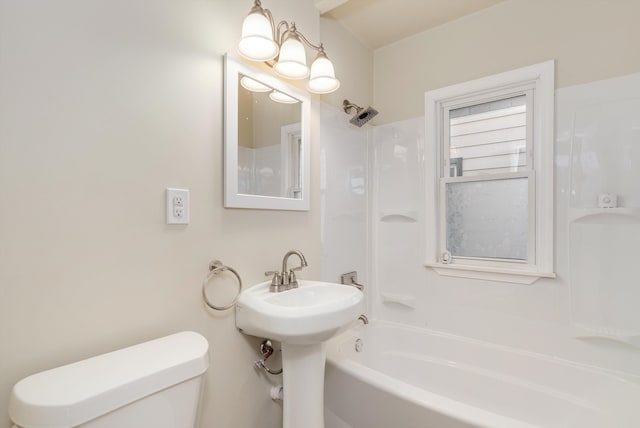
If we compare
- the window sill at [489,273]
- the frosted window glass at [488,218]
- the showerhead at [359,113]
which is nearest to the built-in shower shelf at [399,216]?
the frosted window glass at [488,218]

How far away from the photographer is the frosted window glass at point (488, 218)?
1842mm

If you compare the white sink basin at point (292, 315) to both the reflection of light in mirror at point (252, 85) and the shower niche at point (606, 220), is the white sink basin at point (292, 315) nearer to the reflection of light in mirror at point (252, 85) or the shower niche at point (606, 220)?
the reflection of light in mirror at point (252, 85)

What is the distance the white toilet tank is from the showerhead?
160 centimetres

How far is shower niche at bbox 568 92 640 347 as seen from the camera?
1.47 metres

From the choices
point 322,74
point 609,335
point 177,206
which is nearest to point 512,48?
point 322,74

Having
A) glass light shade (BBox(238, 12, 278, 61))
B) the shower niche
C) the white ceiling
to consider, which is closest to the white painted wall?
the shower niche

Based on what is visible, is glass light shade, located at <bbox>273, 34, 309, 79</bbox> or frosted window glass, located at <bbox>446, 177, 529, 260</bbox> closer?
glass light shade, located at <bbox>273, 34, 309, 79</bbox>

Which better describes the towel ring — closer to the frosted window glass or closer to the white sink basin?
the white sink basin

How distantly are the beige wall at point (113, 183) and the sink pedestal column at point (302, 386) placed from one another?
187mm

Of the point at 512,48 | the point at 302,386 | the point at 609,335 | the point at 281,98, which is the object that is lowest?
the point at 302,386

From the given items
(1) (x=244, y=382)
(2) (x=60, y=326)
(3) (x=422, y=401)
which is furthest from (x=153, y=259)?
(3) (x=422, y=401)

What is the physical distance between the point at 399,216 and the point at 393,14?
133 cm

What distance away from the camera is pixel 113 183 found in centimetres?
92

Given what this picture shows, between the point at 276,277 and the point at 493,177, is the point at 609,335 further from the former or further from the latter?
the point at 276,277
